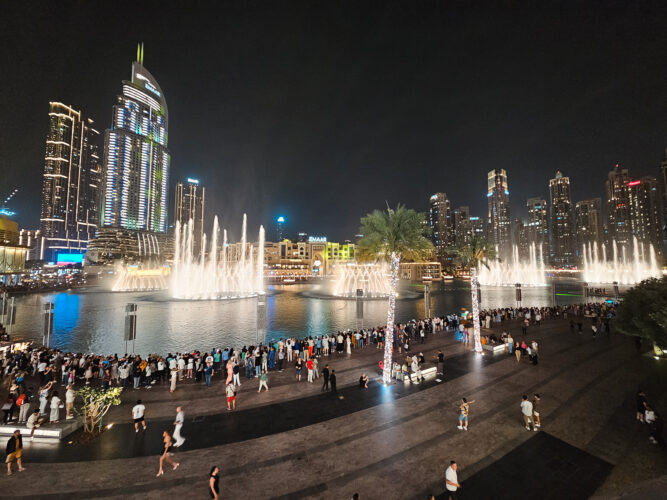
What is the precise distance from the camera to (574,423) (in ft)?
37.5

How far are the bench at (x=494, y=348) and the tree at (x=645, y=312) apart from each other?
7037 mm

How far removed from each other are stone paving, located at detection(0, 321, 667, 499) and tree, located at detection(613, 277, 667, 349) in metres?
3.97

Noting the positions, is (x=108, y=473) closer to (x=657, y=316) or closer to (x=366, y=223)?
(x=366, y=223)

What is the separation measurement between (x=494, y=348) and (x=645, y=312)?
8.85 m

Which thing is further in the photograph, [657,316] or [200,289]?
[200,289]

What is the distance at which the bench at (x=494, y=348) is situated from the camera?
20.7 metres

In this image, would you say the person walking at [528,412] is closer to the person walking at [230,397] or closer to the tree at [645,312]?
the tree at [645,312]

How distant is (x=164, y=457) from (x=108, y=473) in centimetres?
168

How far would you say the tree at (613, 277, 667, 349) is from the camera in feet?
54.0

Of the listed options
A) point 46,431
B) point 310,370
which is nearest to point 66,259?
point 46,431

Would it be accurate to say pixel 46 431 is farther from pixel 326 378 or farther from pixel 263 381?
pixel 326 378

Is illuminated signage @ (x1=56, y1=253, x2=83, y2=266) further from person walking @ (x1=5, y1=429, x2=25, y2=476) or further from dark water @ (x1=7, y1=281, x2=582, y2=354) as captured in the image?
person walking @ (x1=5, y1=429, x2=25, y2=476)

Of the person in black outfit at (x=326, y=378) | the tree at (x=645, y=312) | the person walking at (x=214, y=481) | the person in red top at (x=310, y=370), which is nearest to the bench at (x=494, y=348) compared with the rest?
the tree at (x=645, y=312)

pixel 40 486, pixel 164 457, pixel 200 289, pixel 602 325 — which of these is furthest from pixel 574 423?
pixel 200 289
